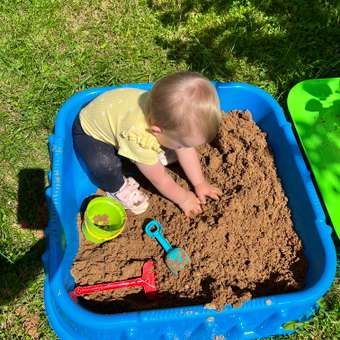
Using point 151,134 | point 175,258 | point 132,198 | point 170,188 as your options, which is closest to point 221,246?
point 175,258

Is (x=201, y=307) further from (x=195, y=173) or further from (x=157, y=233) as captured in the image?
(x=195, y=173)

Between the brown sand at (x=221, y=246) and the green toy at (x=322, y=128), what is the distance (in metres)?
0.28

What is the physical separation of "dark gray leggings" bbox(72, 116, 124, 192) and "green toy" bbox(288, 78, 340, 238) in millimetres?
955

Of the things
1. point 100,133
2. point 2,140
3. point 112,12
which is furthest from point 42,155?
point 112,12

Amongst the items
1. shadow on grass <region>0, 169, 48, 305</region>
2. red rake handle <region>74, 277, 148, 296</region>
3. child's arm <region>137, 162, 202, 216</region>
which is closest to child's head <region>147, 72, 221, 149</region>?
child's arm <region>137, 162, 202, 216</region>

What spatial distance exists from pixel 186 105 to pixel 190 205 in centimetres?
60

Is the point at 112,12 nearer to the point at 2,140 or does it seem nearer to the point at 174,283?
the point at 2,140

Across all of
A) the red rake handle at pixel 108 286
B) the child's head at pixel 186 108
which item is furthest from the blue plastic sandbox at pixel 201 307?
the child's head at pixel 186 108

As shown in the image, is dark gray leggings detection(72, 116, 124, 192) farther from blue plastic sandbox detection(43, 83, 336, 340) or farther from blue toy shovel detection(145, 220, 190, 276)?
blue toy shovel detection(145, 220, 190, 276)

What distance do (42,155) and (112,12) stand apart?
1.07m

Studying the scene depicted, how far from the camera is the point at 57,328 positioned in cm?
179

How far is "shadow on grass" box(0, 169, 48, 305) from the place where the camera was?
1.92 metres

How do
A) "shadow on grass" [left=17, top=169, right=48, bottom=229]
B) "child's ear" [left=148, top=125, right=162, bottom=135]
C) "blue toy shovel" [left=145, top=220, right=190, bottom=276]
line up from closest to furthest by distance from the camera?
"child's ear" [left=148, top=125, right=162, bottom=135], "blue toy shovel" [left=145, top=220, right=190, bottom=276], "shadow on grass" [left=17, top=169, right=48, bottom=229]

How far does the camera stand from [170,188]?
1856 millimetres
